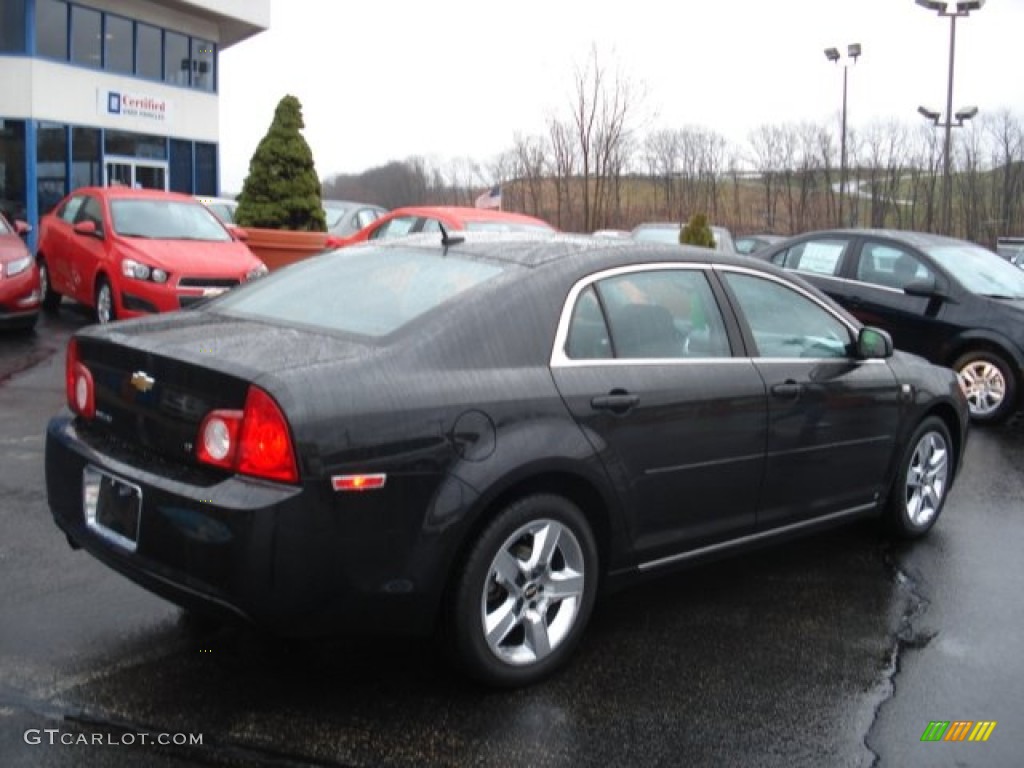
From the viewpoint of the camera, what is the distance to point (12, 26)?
2447 centimetres

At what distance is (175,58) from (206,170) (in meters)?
3.05

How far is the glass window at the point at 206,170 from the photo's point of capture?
30.4 metres

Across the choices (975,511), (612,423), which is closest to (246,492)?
(612,423)

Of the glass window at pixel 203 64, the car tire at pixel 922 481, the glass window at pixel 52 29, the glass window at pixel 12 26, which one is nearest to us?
the car tire at pixel 922 481

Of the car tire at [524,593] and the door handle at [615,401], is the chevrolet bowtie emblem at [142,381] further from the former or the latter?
the door handle at [615,401]

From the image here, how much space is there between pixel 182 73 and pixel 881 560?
2819cm

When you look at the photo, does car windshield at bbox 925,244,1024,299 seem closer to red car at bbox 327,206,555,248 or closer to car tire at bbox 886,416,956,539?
red car at bbox 327,206,555,248

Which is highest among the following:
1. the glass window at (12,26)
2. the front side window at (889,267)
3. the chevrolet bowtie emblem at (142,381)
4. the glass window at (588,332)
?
the glass window at (12,26)

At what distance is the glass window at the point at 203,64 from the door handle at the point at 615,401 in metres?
28.8

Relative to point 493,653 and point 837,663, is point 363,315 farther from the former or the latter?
point 837,663

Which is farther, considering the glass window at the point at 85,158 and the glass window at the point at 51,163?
the glass window at the point at 85,158

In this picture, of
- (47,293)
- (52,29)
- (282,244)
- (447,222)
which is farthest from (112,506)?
(52,29)

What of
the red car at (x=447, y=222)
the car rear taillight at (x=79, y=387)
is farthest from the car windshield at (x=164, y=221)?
the car rear taillight at (x=79, y=387)

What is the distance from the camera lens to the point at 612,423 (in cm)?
391
